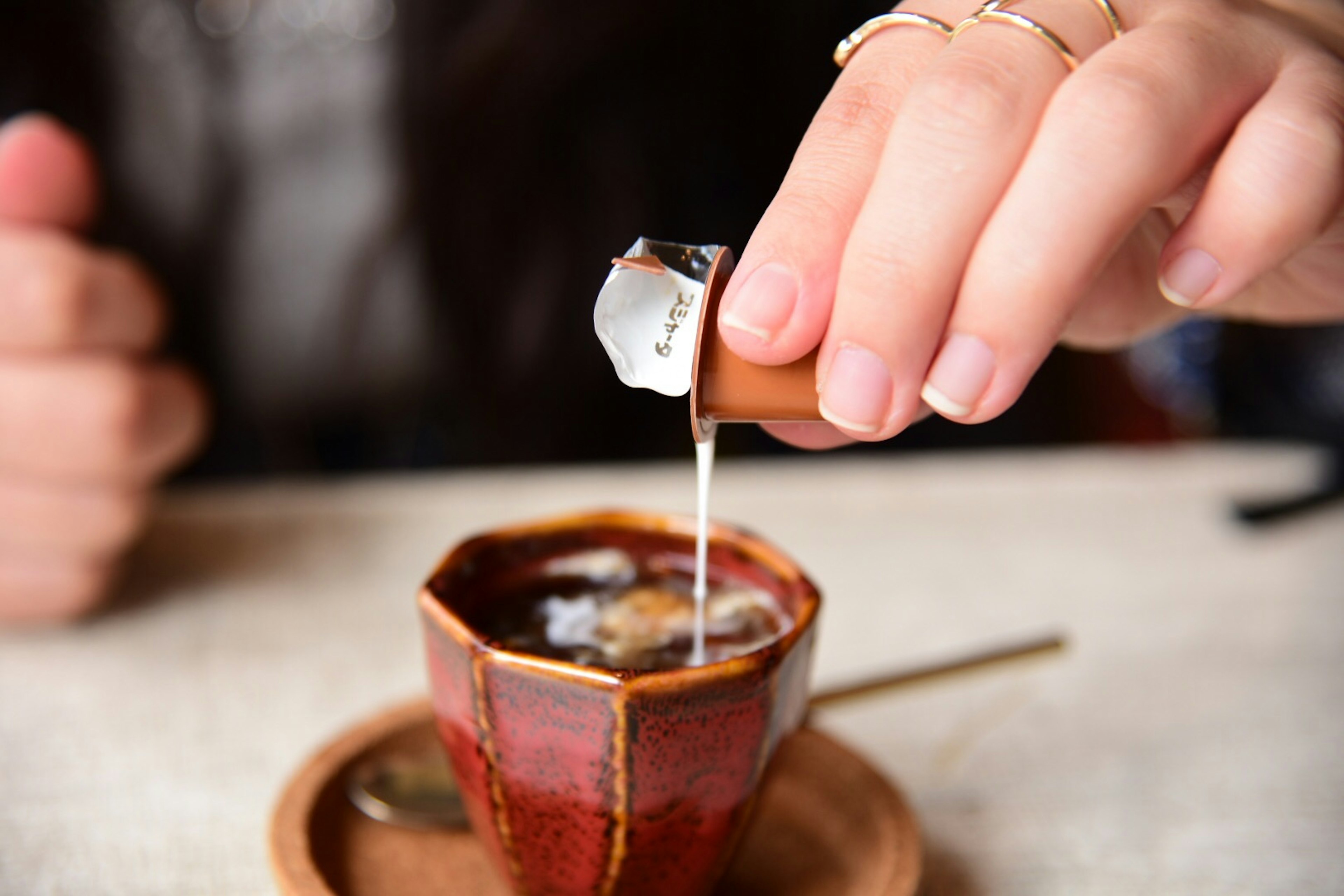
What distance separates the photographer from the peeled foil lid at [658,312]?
55 cm

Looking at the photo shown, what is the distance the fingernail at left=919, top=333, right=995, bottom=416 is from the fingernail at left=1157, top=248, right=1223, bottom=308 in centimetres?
13

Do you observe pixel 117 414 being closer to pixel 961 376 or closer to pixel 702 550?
pixel 702 550

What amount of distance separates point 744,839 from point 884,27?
514mm

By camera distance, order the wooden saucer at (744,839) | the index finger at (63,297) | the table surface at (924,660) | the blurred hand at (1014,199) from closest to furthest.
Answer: the blurred hand at (1014,199) → the wooden saucer at (744,839) → the table surface at (924,660) → the index finger at (63,297)

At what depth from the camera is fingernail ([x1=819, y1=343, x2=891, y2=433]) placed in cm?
50

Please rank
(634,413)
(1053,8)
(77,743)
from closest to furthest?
(1053,8) < (77,743) < (634,413)

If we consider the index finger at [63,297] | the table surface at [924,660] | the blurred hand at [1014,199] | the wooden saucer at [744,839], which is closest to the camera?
the blurred hand at [1014,199]

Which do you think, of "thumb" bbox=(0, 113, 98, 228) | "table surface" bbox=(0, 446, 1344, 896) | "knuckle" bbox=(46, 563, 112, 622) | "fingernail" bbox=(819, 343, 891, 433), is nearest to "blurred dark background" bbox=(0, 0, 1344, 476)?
"table surface" bbox=(0, 446, 1344, 896)

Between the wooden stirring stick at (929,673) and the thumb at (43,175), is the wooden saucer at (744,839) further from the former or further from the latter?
the thumb at (43,175)

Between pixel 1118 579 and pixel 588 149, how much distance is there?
3.42ft

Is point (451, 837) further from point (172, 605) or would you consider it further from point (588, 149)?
point (588, 149)

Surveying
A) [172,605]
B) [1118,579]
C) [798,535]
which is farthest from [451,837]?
[1118,579]

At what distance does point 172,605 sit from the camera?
1021 millimetres

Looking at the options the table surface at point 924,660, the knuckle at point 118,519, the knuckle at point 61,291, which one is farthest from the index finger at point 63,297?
the table surface at point 924,660
